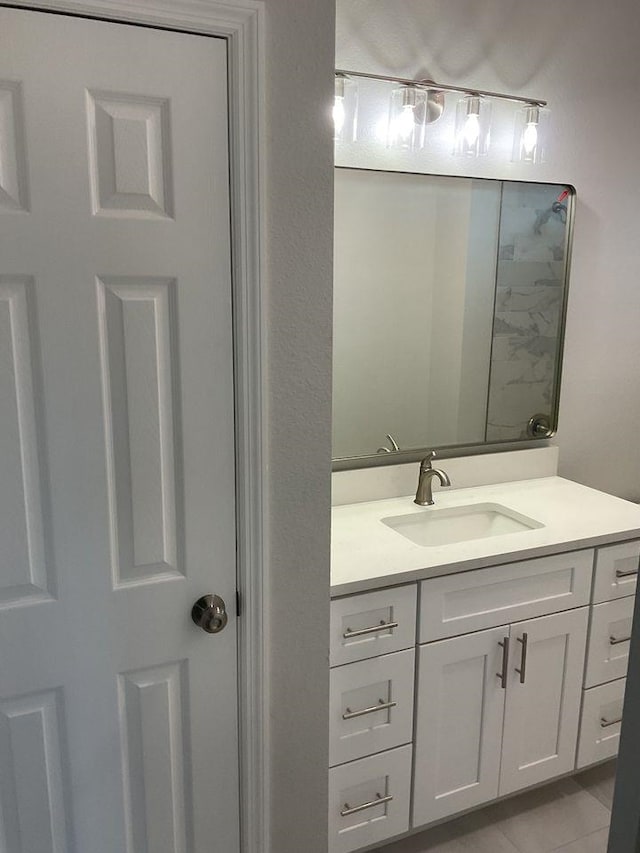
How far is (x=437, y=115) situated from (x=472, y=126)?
12 centimetres

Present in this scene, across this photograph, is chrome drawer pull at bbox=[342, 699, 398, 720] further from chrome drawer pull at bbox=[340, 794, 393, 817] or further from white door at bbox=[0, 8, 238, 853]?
white door at bbox=[0, 8, 238, 853]

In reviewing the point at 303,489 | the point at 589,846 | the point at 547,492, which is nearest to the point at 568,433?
the point at 547,492

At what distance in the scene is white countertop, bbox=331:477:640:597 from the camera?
1.71 meters

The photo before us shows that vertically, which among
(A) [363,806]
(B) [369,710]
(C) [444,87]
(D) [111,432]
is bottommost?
(A) [363,806]

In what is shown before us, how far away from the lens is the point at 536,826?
2049mm

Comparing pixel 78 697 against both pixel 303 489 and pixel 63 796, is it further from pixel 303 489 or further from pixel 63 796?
pixel 303 489

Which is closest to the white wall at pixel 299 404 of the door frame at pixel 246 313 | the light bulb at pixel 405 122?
the door frame at pixel 246 313

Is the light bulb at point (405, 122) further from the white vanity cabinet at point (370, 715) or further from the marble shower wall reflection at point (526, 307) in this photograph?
the white vanity cabinet at point (370, 715)

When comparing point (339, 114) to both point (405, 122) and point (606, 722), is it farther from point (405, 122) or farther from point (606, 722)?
point (606, 722)

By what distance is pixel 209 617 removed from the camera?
1.32 m

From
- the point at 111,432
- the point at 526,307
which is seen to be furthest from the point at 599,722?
the point at 111,432

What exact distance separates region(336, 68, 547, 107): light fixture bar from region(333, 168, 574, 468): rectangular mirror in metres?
0.24

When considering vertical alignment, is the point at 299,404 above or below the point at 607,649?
above

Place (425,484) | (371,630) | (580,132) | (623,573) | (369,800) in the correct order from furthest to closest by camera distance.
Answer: (580,132)
(425,484)
(623,573)
(369,800)
(371,630)
